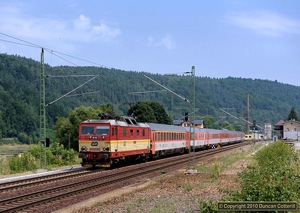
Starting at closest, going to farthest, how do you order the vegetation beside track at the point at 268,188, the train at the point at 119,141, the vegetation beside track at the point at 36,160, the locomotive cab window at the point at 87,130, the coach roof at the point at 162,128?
the vegetation beside track at the point at 268,188, the train at the point at 119,141, the vegetation beside track at the point at 36,160, the locomotive cab window at the point at 87,130, the coach roof at the point at 162,128

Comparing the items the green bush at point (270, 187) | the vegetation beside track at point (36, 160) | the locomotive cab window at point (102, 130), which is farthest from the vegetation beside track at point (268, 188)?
the vegetation beside track at point (36, 160)

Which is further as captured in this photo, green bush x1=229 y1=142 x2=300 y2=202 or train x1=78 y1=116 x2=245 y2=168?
train x1=78 y1=116 x2=245 y2=168

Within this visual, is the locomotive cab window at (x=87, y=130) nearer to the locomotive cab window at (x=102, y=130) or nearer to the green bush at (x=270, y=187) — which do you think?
the locomotive cab window at (x=102, y=130)

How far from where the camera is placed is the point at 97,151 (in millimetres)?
31375

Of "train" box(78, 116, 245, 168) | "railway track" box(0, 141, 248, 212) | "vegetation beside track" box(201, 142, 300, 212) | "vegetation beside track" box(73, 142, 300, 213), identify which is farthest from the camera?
"train" box(78, 116, 245, 168)

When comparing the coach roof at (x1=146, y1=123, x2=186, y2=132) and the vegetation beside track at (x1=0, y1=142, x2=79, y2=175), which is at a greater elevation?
the coach roof at (x1=146, y1=123, x2=186, y2=132)

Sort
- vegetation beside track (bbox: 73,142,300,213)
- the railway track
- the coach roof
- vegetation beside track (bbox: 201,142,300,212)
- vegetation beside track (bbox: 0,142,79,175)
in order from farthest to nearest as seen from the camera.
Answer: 1. the coach roof
2. vegetation beside track (bbox: 0,142,79,175)
3. the railway track
4. vegetation beside track (bbox: 73,142,300,213)
5. vegetation beside track (bbox: 201,142,300,212)

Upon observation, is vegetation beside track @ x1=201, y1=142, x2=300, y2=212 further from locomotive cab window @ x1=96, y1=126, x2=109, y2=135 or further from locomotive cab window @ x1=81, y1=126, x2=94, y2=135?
locomotive cab window @ x1=81, y1=126, x2=94, y2=135

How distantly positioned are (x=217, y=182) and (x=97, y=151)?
1106cm

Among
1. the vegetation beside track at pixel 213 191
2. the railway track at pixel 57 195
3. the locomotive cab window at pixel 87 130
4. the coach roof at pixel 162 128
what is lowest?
the railway track at pixel 57 195

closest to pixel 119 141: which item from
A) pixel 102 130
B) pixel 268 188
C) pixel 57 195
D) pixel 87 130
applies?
pixel 102 130

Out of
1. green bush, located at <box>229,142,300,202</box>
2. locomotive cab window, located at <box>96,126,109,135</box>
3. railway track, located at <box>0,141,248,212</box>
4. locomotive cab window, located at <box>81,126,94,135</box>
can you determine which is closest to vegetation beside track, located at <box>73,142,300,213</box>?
green bush, located at <box>229,142,300,202</box>

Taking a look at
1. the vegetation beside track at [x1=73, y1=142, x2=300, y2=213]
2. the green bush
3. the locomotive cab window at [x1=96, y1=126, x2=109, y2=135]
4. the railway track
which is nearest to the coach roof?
the locomotive cab window at [x1=96, y1=126, x2=109, y2=135]

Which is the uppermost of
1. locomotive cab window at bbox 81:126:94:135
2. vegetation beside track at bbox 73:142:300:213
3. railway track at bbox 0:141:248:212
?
locomotive cab window at bbox 81:126:94:135
